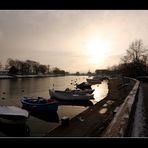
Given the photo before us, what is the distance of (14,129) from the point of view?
64.2ft

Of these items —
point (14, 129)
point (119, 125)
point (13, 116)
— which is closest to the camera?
point (119, 125)

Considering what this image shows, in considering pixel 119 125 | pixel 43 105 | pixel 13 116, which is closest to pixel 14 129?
pixel 13 116

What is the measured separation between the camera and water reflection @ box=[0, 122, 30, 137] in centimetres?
1845

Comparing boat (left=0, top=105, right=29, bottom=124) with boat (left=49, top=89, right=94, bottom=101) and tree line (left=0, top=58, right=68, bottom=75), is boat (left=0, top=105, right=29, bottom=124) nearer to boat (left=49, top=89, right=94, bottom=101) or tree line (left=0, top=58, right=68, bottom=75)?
boat (left=49, top=89, right=94, bottom=101)

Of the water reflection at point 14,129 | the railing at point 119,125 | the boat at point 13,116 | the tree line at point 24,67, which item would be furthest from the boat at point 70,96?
the tree line at point 24,67

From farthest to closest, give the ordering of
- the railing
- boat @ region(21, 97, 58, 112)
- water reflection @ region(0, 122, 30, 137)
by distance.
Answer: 1. boat @ region(21, 97, 58, 112)
2. water reflection @ region(0, 122, 30, 137)
3. the railing

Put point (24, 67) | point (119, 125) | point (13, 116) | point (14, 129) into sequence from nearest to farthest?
point (119, 125), point (14, 129), point (13, 116), point (24, 67)

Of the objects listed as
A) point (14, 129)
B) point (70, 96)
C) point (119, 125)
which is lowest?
point (14, 129)

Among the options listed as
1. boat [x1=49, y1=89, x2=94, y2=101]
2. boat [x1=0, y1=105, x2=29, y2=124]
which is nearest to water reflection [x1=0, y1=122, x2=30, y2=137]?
boat [x1=0, y1=105, x2=29, y2=124]

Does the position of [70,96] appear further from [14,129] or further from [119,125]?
[119,125]

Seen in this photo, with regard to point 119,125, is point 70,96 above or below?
below
